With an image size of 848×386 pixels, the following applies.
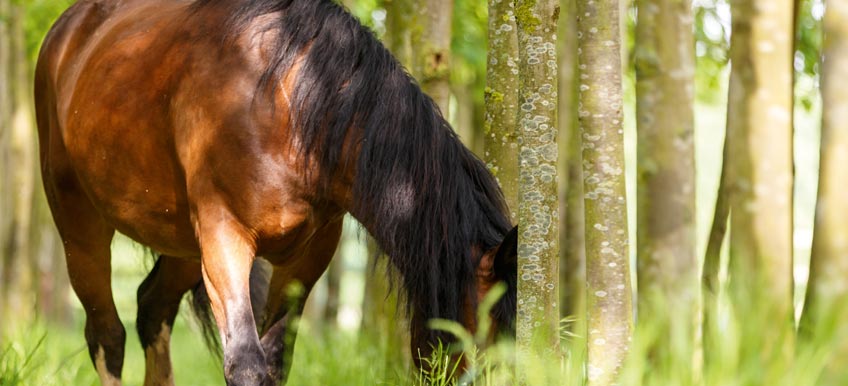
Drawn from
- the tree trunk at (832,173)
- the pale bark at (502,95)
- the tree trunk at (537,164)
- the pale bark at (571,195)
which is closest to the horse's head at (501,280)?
the tree trunk at (537,164)

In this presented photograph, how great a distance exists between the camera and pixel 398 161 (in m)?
4.87

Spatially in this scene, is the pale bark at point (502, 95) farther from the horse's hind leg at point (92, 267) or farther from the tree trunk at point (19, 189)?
the tree trunk at point (19, 189)

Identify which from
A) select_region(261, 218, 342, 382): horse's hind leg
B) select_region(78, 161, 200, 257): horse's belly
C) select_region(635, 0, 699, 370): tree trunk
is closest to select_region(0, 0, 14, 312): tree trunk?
select_region(78, 161, 200, 257): horse's belly

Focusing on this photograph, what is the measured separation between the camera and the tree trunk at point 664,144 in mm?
5414

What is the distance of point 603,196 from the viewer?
4.29m

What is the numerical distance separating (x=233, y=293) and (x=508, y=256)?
143 centimetres

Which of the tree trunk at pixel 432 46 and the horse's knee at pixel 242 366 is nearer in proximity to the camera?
the horse's knee at pixel 242 366

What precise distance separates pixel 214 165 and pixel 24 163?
804 cm

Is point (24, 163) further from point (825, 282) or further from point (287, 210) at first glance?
point (825, 282)

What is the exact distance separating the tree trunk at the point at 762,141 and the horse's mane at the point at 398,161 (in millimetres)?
1183

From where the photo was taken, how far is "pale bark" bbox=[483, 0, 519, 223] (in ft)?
18.3

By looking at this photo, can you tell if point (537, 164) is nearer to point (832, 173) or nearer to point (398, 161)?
point (398, 161)

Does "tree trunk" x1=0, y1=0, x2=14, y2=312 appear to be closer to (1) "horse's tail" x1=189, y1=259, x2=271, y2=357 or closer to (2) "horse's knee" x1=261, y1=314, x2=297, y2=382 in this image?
(1) "horse's tail" x1=189, y1=259, x2=271, y2=357

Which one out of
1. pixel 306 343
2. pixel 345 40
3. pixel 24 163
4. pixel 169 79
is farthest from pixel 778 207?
pixel 24 163
